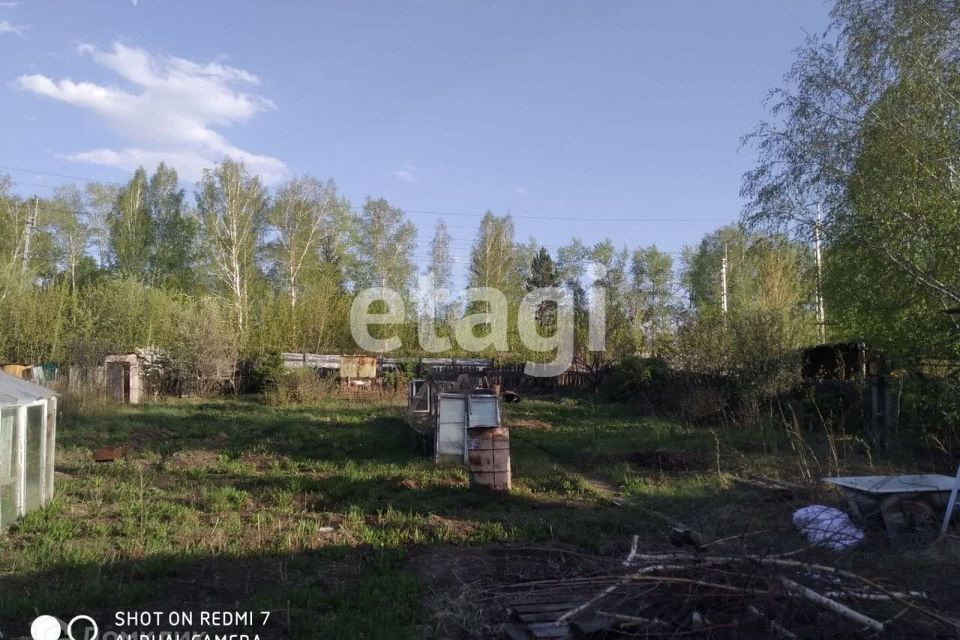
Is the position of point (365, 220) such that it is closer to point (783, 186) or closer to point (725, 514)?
point (783, 186)

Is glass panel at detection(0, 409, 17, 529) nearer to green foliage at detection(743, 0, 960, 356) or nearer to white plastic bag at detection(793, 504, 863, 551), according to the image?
white plastic bag at detection(793, 504, 863, 551)

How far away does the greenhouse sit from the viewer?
668 cm

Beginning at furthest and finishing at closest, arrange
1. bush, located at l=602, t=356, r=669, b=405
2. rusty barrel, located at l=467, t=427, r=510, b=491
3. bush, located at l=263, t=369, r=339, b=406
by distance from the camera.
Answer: bush, located at l=263, t=369, r=339, b=406 → bush, located at l=602, t=356, r=669, b=405 → rusty barrel, located at l=467, t=427, r=510, b=491

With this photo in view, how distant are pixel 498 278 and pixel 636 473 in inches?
1106

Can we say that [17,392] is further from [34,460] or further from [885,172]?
[885,172]

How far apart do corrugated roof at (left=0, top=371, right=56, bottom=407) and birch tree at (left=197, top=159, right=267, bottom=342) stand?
24.5 m

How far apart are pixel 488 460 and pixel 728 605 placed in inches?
186

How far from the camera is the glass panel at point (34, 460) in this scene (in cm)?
720

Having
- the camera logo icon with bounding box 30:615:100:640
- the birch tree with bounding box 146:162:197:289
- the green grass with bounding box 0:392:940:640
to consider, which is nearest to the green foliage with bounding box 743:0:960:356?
the green grass with bounding box 0:392:940:640

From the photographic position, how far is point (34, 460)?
287 inches

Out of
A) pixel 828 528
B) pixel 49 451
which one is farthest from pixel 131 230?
pixel 828 528

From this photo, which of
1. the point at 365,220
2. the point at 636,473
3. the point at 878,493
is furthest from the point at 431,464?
the point at 365,220

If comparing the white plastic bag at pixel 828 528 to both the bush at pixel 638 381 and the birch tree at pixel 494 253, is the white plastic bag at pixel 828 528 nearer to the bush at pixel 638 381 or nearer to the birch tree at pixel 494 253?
the bush at pixel 638 381

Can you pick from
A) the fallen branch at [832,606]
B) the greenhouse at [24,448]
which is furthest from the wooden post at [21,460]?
the fallen branch at [832,606]
